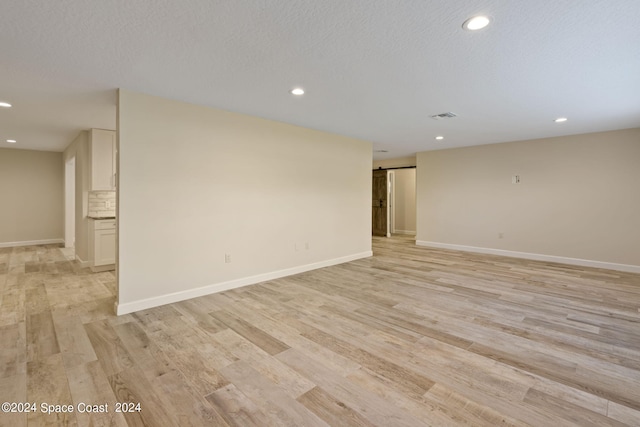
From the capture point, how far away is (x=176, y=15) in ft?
6.34

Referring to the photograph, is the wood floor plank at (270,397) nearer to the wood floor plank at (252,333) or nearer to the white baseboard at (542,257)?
the wood floor plank at (252,333)

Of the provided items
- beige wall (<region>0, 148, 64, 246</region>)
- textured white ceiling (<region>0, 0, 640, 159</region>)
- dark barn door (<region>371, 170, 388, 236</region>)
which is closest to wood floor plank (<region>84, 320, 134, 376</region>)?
textured white ceiling (<region>0, 0, 640, 159</region>)

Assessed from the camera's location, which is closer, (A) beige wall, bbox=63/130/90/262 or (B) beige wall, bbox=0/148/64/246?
(A) beige wall, bbox=63/130/90/262

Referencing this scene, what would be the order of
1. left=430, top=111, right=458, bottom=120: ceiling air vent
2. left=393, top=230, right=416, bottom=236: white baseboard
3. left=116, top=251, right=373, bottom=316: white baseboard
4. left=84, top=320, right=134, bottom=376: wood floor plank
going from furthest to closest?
left=393, top=230, right=416, bottom=236: white baseboard, left=430, top=111, right=458, bottom=120: ceiling air vent, left=116, top=251, right=373, bottom=316: white baseboard, left=84, top=320, right=134, bottom=376: wood floor plank

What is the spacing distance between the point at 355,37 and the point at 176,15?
121 cm

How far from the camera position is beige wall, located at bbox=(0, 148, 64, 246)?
7215 millimetres

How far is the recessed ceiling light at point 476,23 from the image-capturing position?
194 cm

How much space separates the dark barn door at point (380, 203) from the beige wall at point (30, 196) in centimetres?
878

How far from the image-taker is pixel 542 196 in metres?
6.01

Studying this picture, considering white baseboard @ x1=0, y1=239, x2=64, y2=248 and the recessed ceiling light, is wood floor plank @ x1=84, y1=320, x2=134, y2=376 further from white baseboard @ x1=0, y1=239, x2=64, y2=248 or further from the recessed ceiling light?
white baseboard @ x1=0, y1=239, x2=64, y2=248

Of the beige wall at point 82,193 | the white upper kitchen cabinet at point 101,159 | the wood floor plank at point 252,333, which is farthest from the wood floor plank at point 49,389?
the beige wall at point 82,193

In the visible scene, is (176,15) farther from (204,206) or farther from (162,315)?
(162,315)

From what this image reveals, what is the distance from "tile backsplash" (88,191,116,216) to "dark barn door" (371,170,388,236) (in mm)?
7115

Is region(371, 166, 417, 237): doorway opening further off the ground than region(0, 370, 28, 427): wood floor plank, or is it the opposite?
region(371, 166, 417, 237): doorway opening
